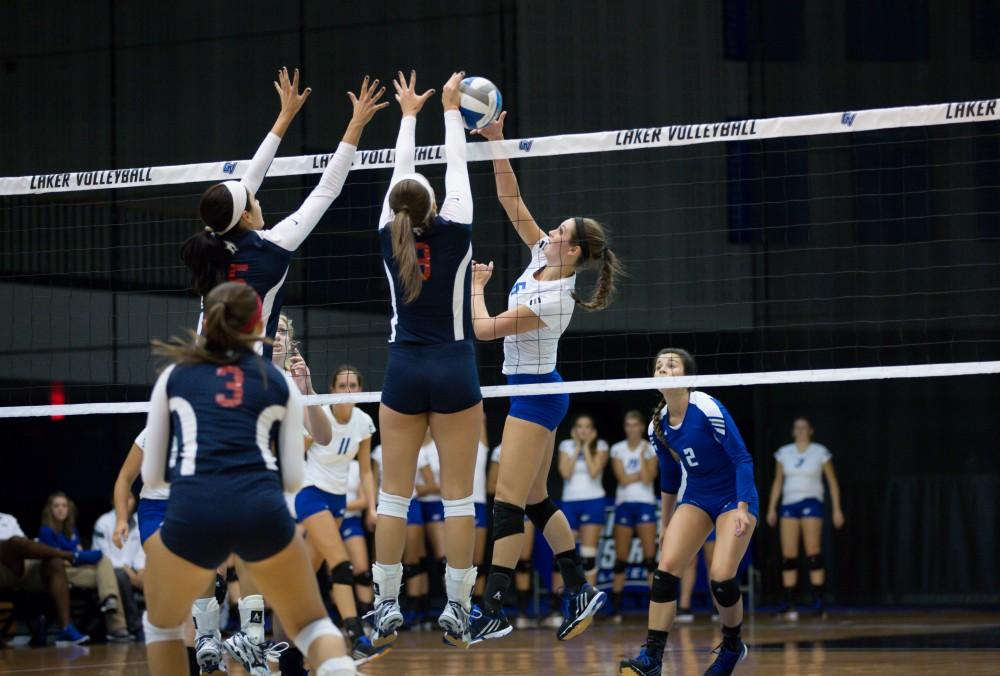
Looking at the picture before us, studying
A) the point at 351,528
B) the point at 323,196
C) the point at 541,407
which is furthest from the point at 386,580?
the point at 351,528

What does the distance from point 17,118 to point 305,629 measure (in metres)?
11.8

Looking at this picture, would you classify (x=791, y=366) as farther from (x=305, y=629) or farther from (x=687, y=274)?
(x=305, y=629)

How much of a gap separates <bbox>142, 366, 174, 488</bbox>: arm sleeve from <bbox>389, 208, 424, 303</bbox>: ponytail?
4.57 ft

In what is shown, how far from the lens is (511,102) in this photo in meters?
14.3

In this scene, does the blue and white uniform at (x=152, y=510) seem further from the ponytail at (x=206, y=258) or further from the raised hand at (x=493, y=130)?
the raised hand at (x=493, y=130)

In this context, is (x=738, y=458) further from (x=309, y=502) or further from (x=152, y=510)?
(x=152, y=510)

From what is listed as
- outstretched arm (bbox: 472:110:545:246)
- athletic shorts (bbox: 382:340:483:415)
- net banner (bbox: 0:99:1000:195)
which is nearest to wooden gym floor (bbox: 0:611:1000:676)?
outstretched arm (bbox: 472:110:545:246)

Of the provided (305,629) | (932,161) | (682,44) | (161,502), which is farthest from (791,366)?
(305,629)

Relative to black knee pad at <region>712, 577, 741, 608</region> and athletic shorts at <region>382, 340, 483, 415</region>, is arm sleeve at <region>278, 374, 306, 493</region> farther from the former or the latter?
black knee pad at <region>712, 577, 741, 608</region>

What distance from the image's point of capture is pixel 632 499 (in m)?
13.7

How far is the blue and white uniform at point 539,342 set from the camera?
22.9 ft

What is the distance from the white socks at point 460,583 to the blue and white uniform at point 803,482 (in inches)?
300

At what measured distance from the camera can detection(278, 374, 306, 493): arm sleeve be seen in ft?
16.2

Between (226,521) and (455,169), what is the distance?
89.7 inches
